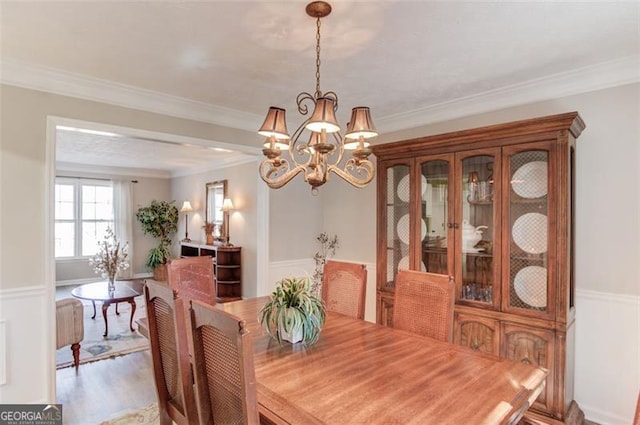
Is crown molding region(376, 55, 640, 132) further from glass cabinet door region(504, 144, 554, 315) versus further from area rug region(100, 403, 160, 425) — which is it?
area rug region(100, 403, 160, 425)

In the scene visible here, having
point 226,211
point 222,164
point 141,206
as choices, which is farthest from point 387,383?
point 141,206

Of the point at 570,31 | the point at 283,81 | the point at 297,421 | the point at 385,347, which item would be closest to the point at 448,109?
the point at 570,31

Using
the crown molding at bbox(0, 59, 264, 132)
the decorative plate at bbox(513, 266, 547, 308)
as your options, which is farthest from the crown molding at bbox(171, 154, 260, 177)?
the decorative plate at bbox(513, 266, 547, 308)

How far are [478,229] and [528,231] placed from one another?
37 centimetres

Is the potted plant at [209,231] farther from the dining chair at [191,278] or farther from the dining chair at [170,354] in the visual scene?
the dining chair at [170,354]

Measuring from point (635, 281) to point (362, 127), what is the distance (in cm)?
224

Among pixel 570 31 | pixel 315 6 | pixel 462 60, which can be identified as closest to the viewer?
pixel 315 6

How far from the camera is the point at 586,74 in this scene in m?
2.58

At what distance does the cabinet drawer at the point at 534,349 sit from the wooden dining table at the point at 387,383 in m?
1.01

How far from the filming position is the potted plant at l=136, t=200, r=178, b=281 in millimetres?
7961

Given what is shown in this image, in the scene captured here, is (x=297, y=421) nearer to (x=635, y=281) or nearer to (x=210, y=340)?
(x=210, y=340)

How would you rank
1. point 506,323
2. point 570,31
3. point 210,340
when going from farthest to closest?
1. point 506,323
2. point 570,31
3. point 210,340

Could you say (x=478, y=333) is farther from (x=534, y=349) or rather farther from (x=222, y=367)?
(x=222, y=367)

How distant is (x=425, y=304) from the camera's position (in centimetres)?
223
